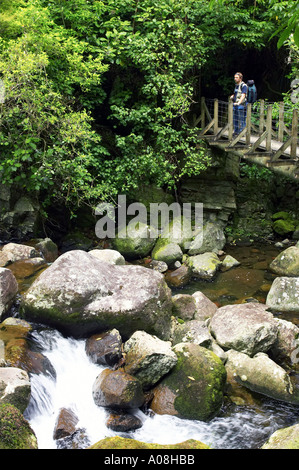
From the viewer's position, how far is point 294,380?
6.93 metres

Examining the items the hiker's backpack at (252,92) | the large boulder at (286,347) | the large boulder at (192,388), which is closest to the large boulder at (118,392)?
the large boulder at (192,388)

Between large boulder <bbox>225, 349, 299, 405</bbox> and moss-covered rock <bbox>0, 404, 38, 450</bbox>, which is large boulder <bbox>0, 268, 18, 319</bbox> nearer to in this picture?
moss-covered rock <bbox>0, 404, 38, 450</bbox>

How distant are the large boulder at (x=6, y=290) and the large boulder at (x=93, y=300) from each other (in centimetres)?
31

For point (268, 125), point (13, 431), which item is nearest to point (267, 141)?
point (268, 125)

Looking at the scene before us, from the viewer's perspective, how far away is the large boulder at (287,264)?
35.6ft

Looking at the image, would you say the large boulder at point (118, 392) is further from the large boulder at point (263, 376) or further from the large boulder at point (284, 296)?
the large boulder at point (284, 296)

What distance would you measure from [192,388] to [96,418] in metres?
1.45

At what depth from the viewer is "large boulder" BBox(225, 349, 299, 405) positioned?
21.1 feet

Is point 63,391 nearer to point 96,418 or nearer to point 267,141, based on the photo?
point 96,418

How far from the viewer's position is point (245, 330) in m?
7.31

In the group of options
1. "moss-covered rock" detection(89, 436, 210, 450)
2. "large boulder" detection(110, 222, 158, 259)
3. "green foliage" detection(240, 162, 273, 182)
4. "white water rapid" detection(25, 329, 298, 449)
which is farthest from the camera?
"green foliage" detection(240, 162, 273, 182)

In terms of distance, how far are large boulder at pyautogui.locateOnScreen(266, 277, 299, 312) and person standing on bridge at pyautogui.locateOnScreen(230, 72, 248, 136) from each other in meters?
4.69

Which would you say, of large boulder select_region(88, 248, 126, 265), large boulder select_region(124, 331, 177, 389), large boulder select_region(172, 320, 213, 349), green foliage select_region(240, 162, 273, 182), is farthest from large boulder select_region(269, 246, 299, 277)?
large boulder select_region(124, 331, 177, 389)

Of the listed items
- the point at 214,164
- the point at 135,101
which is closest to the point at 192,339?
the point at 214,164
